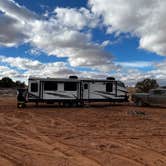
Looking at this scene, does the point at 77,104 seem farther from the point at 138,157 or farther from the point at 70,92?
the point at 138,157

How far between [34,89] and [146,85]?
80.4 feet

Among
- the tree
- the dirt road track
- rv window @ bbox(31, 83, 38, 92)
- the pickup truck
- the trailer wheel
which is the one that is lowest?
the dirt road track

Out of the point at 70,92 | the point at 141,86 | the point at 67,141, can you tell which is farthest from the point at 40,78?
the point at 141,86

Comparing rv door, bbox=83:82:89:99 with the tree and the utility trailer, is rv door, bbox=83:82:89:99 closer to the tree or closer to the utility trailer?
the utility trailer

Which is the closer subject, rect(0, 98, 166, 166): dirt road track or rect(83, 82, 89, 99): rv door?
rect(0, 98, 166, 166): dirt road track

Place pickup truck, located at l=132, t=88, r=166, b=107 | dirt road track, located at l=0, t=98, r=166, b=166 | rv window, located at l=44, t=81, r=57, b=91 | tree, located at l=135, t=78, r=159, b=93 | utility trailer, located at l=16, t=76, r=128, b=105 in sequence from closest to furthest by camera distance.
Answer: dirt road track, located at l=0, t=98, r=166, b=166 → pickup truck, located at l=132, t=88, r=166, b=107 → utility trailer, located at l=16, t=76, r=128, b=105 → rv window, located at l=44, t=81, r=57, b=91 → tree, located at l=135, t=78, r=159, b=93

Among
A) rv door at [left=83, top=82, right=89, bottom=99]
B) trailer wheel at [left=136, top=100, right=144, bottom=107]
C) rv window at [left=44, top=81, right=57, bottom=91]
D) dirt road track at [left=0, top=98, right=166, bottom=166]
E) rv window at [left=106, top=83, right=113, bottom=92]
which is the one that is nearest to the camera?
dirt road track at [left=0, top=98, right=166, bottom=166]

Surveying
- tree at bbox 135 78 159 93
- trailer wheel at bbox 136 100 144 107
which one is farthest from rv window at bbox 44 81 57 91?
tree at bbox 135 78 159 93

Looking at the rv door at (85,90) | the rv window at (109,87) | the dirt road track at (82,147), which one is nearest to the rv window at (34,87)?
the rv door at (85,90)

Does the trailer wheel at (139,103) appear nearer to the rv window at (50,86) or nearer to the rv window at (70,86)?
the rv window at (70,86)

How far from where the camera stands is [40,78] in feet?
71.6

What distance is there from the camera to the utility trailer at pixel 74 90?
71.7 ft

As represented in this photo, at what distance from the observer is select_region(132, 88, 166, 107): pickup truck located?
852 inches

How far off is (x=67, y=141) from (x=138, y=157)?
2.55m
